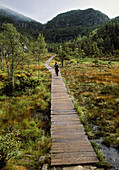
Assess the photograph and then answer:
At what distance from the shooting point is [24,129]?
20.0 feet

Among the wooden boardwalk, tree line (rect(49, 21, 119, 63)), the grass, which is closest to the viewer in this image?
the grass

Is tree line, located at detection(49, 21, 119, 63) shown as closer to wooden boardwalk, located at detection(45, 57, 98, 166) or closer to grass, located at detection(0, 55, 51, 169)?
grass, located at detection(0, 55, 51, 169)

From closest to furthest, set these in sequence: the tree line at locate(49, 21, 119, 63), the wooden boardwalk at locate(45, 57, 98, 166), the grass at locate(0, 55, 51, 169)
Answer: the grass at locate(0, 55, 51, 169), the wooden boardwalk at locate(45, 57, 98, 166), the tree line at locate(49, 21, 119, 63)

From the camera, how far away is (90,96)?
1176 centimetres

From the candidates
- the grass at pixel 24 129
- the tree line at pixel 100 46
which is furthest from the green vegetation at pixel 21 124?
the tree line at pixel 100 46

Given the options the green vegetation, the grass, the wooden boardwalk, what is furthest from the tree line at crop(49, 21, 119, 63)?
the wooden boardwalk

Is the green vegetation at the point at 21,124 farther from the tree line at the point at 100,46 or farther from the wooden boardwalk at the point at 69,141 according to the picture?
the tree line at the point at 100,46

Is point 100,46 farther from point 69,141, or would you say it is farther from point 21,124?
point 69,141

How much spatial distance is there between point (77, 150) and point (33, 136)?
259 cm

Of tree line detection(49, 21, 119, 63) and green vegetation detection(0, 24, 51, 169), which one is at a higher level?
tree line detection(49, 21, 119, 63)

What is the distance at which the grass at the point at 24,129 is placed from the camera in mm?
3701

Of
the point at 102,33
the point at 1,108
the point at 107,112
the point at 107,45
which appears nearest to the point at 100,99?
the point at 107,112

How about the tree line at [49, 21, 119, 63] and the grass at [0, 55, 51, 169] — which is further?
the tree line at [49, 21, 119, 63]

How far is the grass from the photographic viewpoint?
370 centimetres
